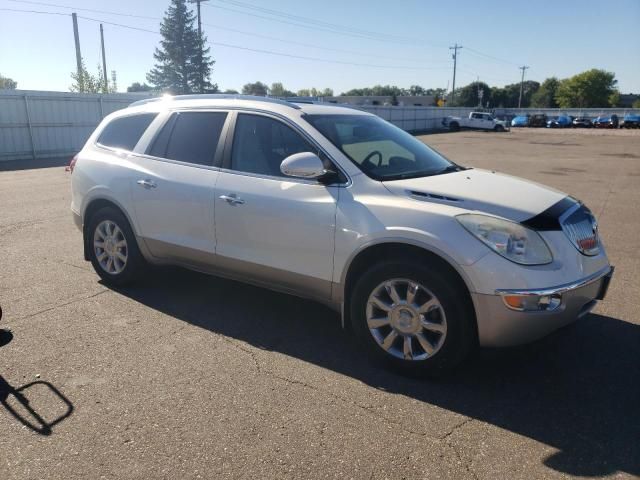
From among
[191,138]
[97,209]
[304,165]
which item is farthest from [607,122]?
[304,165]

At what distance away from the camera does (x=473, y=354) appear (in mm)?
3438

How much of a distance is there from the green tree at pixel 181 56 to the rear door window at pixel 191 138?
70769mm

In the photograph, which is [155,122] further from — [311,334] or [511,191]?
[511,191]

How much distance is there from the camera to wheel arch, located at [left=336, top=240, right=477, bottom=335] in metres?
3.27

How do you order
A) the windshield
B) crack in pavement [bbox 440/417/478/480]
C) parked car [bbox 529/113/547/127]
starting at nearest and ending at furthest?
crack in pavement [bbox 440/417/478/480] < the windshield < parked car [bbox 529/113/547/127]

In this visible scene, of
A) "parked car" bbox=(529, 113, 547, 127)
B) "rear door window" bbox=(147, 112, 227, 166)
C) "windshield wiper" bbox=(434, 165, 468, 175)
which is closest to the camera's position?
"windshield wiper" bbox=(434, 165, 468, 175)

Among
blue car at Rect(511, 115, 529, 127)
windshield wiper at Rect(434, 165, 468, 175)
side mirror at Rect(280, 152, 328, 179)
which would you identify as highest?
side mirror at Rect(280, 152, 328, 179)

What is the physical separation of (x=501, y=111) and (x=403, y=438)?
7820 cm

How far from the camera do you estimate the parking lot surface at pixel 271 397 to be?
8.82 ft

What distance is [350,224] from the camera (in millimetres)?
3615

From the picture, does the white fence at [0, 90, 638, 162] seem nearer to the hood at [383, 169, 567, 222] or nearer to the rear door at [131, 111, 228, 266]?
the rear door at [131, 111, 228, 266]

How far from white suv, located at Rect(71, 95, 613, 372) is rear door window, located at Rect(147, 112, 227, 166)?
1 centimetres

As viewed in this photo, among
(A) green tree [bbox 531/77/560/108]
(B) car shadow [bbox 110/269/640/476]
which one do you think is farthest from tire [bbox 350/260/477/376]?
(A) green tree [bbox 531/77/560/108]

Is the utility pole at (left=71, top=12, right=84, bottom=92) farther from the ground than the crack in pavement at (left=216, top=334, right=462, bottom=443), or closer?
farther from the ground
